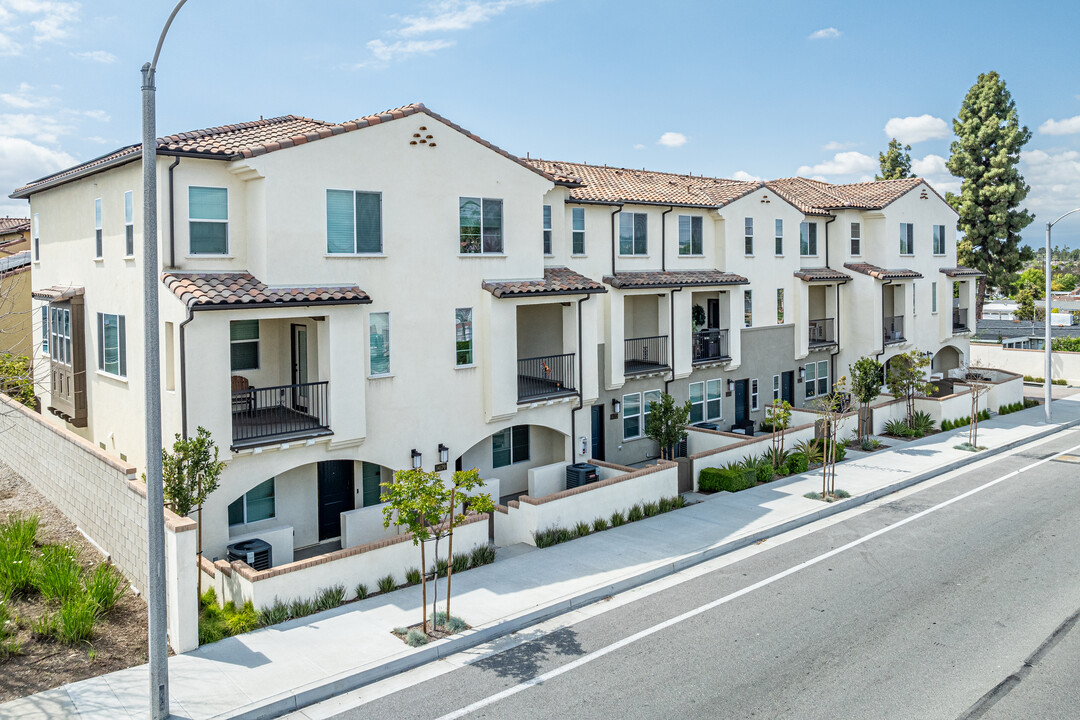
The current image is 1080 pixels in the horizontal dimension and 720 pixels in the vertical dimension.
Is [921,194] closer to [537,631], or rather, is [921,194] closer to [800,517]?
[800,517]

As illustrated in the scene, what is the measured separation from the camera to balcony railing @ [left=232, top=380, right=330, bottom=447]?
16219 mm

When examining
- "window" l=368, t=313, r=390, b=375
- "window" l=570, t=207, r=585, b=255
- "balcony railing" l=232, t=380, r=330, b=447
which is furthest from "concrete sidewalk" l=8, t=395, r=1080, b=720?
"window" l=570, t=207, r=585, b=255

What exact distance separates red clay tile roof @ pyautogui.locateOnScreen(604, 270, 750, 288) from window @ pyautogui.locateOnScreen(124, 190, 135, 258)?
12336mm

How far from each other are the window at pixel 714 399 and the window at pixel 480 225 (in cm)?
1090

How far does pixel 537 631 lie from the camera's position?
1319 centimetres

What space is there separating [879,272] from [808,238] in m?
3.09

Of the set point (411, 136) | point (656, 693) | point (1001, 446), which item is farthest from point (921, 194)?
point (656, 693)

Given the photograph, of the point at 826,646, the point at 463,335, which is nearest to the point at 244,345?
the point at 463,335

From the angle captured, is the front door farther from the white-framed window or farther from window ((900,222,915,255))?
window ((900,222,915,255))

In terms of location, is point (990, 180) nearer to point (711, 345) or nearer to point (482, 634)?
point (711, 345)

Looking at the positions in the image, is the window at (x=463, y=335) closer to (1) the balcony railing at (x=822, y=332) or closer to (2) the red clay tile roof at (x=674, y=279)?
(2) the red clay tile roof at (x=674, y=279)

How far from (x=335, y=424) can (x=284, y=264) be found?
3351 millimetres

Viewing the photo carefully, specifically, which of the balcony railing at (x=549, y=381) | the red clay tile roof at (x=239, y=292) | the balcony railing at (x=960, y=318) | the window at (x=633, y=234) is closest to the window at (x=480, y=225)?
the balcony railing at (x=549, y=381)

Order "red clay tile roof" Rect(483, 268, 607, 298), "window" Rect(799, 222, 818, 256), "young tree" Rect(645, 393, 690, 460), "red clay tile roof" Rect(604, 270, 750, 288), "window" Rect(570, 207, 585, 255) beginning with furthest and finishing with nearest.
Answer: "window" Rect(799, 222, 818, 256) < "red clay tile roof" Rect(604, 270, 750, 288) < "window" Rect(570, 207, 585, 255) < "young tree" Rect(645, 393, 690, 460) < "red clay tile roof" Rect(483, 268, 607, 298)
